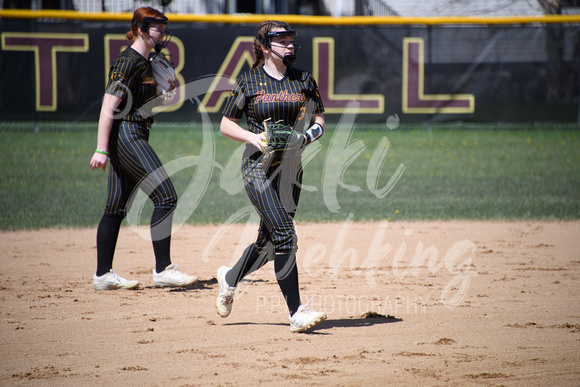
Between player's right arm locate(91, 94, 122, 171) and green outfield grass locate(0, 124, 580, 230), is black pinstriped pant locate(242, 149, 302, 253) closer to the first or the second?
player's right arm locate(91, 94, 122, 171)

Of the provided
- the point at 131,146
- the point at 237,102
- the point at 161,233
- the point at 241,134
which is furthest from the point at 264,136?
the point at 161,233

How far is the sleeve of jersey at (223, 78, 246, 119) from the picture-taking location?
3.85 meters

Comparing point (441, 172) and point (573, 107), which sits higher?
point (573, 107)

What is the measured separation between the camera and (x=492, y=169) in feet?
37.4

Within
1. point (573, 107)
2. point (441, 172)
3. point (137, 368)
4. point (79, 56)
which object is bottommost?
point (137, 368)

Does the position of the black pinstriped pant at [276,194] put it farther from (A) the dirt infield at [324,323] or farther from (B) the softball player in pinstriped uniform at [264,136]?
(A) the dirt infield at [324,323]

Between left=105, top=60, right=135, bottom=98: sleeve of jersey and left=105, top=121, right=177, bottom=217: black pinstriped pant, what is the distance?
0.84ft

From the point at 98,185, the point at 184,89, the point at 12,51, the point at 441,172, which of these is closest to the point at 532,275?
the point at 441,172

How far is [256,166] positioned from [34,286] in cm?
237

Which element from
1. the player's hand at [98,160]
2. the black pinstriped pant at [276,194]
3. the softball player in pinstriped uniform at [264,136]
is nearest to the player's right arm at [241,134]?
the softball player in pinstriped uniform at [264,136]

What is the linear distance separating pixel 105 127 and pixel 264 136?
1430 millimetres

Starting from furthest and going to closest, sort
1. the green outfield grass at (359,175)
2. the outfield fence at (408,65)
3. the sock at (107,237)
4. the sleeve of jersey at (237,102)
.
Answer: the outfield fence at (408,65)
the green outfield grass at (359,175)
the sock at (107,237)
the sleeve of jersey at (237,102)

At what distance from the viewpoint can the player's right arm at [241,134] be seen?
12.2 feet

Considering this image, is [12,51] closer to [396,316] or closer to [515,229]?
[515,229]
